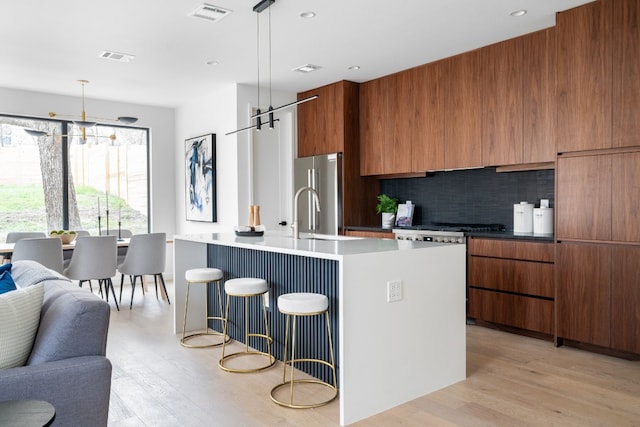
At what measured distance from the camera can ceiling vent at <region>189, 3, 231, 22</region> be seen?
144 inches

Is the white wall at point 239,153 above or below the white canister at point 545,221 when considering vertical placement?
above

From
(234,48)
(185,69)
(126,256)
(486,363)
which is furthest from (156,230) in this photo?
(486,363)

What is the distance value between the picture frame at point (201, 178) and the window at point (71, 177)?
0.80 m

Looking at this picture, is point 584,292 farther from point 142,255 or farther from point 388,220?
point 142,255

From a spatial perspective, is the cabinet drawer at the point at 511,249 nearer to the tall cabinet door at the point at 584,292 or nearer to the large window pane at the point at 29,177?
the tall cabinet door at the point at 584,292

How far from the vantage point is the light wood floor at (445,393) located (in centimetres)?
261

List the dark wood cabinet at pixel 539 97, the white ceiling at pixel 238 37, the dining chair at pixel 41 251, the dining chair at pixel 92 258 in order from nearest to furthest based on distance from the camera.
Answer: the white ceiling at pixel 238 37 < the dark wood cabinet at pixel 539 97 < the dining chair at pixel 41 251 < the dining chair at pixel 92 258

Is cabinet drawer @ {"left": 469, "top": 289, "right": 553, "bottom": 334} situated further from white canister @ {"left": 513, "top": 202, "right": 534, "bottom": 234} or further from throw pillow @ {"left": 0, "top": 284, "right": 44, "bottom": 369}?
throw pillow @ {"left": 0, "top": 284, "right": 44, "bottom": 369}

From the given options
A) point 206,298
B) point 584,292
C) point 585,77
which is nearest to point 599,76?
point 585,77

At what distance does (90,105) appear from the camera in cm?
676

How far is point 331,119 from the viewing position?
19.7 ft

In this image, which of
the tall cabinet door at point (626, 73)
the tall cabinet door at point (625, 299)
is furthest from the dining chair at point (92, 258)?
the tall cabinet door at point (626, 73)

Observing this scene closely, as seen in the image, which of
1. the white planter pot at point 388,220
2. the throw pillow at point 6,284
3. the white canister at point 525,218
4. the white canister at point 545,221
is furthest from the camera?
the white planter pot at point 388,220

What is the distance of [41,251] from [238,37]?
283 centimetres
